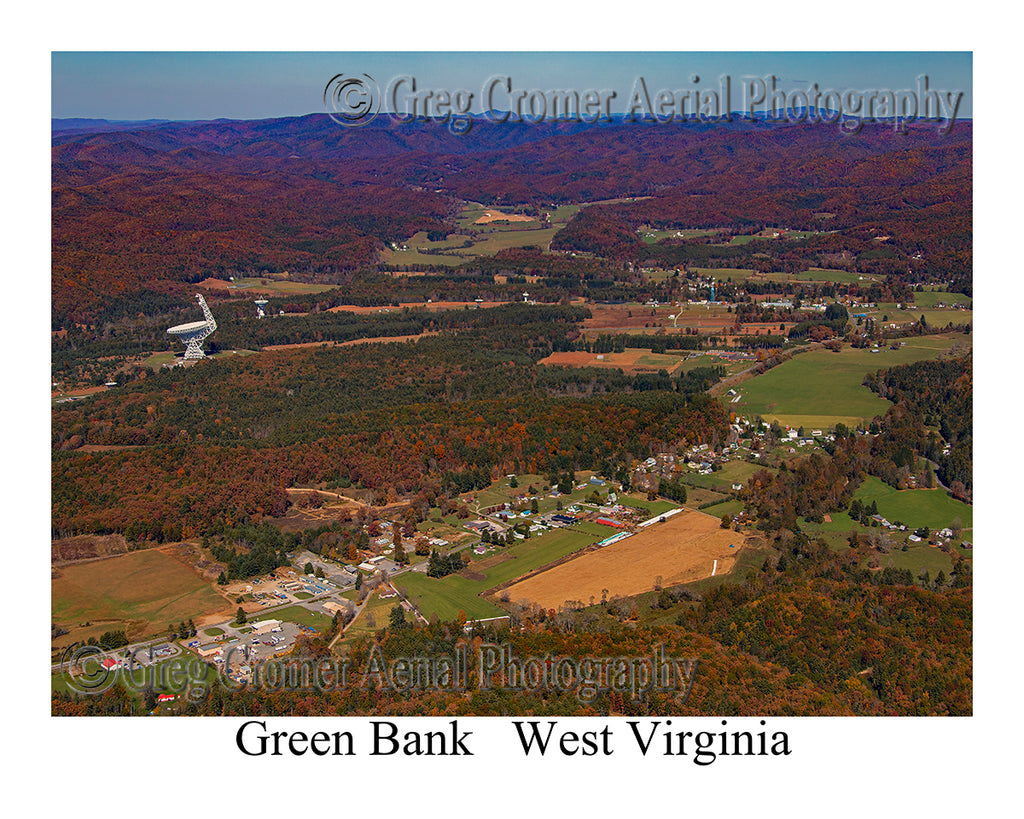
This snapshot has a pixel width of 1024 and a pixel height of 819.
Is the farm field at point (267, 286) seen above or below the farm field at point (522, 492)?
above

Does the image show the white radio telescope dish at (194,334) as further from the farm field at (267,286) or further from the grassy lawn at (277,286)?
the grassy lawn at (277,286)

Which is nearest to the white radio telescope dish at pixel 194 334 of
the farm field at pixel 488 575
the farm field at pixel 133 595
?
the farm field at pixel 133 595

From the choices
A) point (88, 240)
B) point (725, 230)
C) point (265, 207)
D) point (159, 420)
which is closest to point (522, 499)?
point (159, 420)

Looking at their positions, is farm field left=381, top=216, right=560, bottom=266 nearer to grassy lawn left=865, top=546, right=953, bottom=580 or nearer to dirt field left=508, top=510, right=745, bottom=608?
dirt field left=508, top=510, right=745, bottom=608

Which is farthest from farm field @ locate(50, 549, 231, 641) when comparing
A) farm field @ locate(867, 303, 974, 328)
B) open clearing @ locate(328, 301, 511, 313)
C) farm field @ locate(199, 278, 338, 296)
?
farm field @ locate(199, 278, 338, 296)

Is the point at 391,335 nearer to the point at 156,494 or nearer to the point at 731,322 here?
the point at 731,322

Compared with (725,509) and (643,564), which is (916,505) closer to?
(725,509)

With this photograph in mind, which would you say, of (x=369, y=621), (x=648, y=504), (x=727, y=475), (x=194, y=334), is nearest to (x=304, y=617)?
(x=369, y=621)
